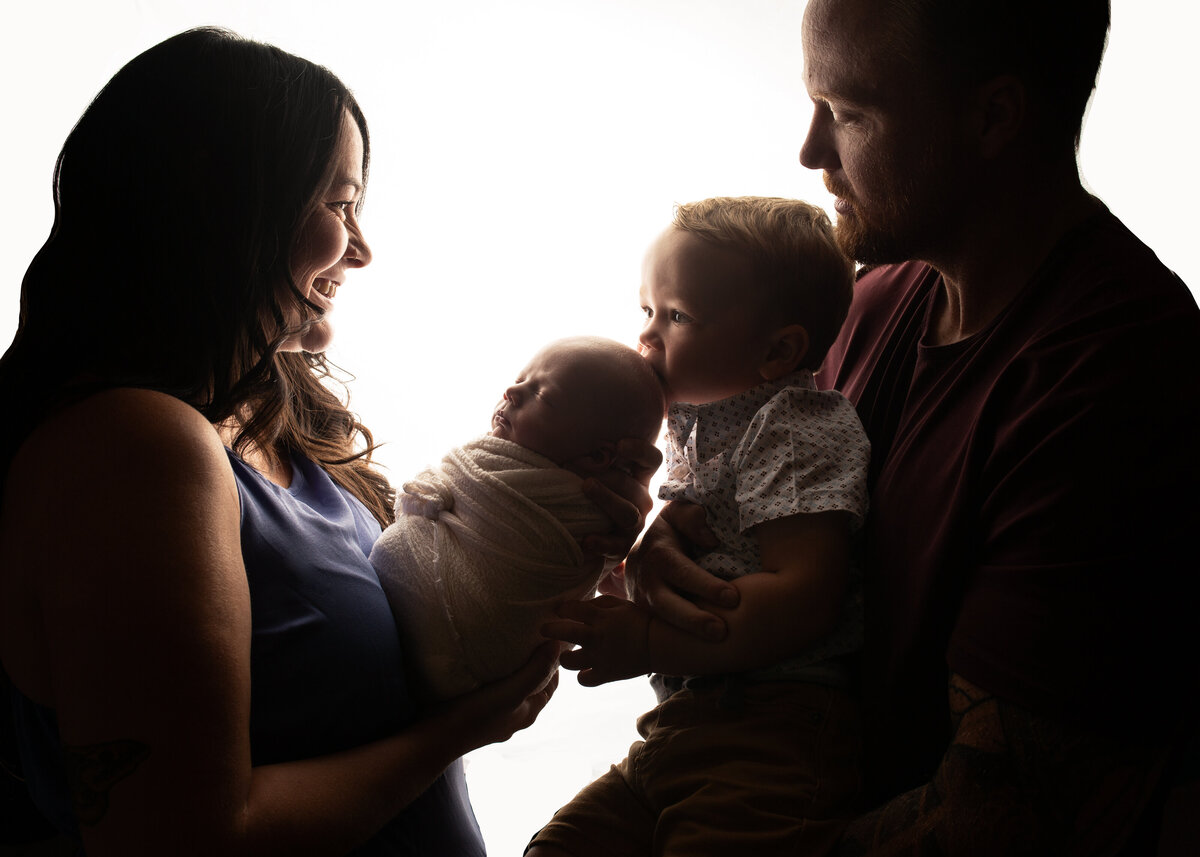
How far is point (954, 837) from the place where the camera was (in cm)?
94

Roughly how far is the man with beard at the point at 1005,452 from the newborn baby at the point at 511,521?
0.15 metres

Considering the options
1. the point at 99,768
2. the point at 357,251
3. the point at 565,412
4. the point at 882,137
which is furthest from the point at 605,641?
the point at 882,137

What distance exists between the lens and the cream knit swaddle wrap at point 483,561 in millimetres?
1060

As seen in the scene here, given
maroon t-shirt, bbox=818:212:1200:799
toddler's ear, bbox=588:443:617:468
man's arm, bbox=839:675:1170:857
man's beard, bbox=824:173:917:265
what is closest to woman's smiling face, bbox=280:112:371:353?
toddler's ear, bbox=588:443:617:468

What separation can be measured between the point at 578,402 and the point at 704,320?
0.70 ft

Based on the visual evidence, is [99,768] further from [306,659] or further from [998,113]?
[998,113]

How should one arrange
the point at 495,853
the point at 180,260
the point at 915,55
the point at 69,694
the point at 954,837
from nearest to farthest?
the point at 69,694, the point at 954,837, the point at 180,260, the point at 915,55, the point at 495,853

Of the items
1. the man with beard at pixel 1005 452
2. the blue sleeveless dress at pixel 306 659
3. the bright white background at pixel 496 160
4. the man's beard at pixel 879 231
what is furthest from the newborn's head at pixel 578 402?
the bright white background at pixel 496 160

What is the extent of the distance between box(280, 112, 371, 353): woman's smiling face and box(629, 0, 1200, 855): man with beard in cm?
58

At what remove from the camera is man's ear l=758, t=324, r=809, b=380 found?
1.18 meters

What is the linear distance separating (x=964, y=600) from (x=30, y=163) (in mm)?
1898

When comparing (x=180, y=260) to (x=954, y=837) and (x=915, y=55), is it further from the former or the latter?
(x=954, y=837)

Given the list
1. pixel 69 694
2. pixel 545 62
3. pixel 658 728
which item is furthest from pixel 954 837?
pixel 545 62

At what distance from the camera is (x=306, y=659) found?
97 centimetres
